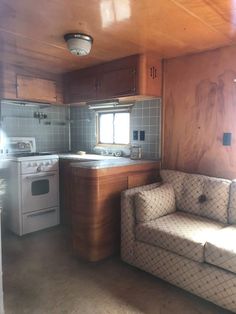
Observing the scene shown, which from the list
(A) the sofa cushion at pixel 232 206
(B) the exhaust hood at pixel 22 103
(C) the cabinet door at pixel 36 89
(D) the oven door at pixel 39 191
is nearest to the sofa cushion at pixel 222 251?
(A) the sofa cushion at pixel 232 206

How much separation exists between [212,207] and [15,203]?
227 centimetres

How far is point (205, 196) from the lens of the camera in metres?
2.39

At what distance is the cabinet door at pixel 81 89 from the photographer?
3.31 m

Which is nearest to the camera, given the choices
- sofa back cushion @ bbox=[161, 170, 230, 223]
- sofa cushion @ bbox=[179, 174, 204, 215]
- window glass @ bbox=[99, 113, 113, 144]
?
sofa back cushion @ bbox=[161, 170, 230, 223]

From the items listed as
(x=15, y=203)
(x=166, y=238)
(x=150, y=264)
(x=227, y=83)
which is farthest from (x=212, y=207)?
(x=15, y=203)

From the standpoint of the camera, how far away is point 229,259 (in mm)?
1726

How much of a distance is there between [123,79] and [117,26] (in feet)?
2.97

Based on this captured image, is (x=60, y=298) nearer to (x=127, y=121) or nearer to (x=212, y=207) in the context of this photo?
(x=212, y=207)

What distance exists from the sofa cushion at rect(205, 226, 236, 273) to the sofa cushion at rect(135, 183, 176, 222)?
58 cm

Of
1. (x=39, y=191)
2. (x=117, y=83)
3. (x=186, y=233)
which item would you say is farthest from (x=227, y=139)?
(x=39, y=191)

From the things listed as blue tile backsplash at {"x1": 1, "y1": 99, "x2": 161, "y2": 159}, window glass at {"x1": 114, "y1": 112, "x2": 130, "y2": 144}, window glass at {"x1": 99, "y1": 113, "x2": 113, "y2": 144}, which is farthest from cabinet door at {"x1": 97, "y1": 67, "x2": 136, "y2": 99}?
window glass at {"x1": 99, "y1": 113, "x2": 113, "y2": 144}

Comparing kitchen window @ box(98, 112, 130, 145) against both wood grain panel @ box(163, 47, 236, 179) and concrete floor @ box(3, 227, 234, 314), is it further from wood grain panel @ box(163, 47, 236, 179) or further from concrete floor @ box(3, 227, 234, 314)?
concrete floor @ box(3, 227, 234, 314)

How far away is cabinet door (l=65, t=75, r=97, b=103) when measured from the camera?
3.31 metres

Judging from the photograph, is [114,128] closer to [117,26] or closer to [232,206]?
[117,26]
